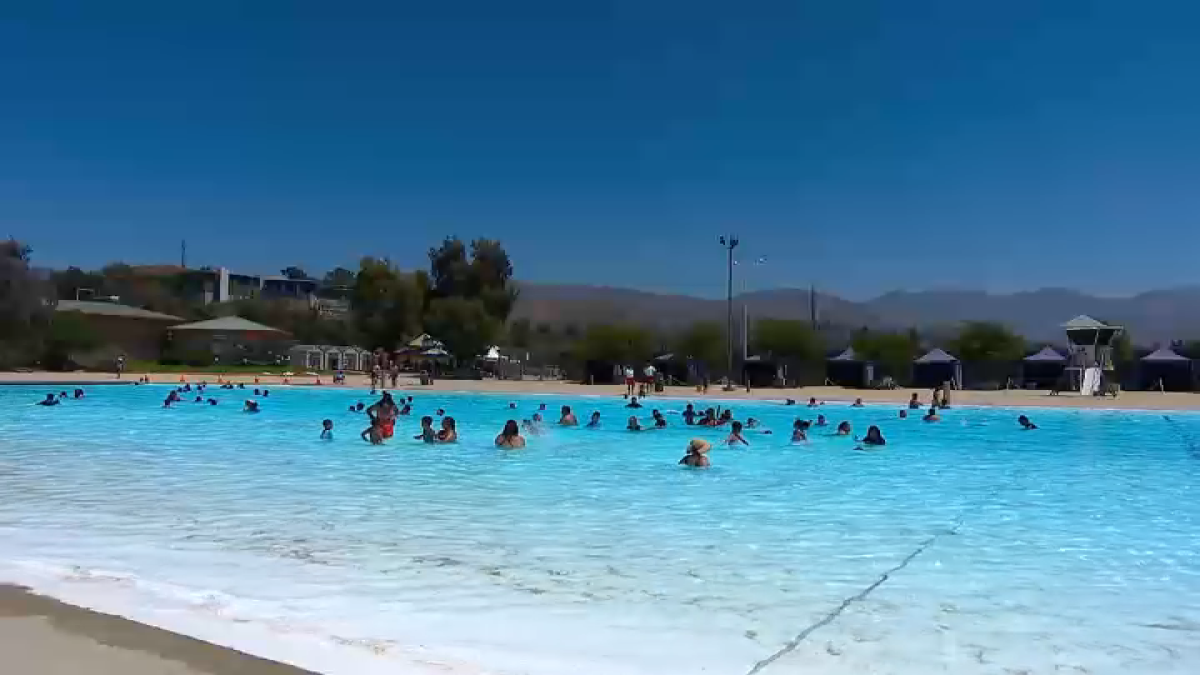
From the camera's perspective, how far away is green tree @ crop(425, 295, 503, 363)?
189 ft

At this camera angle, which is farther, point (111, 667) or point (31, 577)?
point (31, 577)

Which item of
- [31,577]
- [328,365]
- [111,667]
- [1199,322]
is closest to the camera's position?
[111,667]

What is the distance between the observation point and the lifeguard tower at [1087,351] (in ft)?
142

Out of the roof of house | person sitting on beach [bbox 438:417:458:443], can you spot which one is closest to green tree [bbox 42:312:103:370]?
the roof of house

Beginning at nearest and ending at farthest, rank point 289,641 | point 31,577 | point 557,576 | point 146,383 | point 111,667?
point 111,667 < point 289,641 < point 31,577 < point 557,576 < point 146,383

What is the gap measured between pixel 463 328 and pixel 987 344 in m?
28.5

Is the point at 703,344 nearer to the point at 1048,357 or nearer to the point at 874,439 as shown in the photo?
the point at 1048,357

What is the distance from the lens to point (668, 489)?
42.5 feet

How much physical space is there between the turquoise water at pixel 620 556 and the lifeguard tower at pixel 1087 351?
2758 cm

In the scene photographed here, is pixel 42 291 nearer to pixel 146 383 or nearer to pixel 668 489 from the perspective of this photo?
pixel 146 383

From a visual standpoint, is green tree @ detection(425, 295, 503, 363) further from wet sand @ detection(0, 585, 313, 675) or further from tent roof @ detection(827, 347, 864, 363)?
wet sand @ detection(0, 585, 313, 675)

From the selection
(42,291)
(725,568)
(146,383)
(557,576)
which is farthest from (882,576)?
(42,291)

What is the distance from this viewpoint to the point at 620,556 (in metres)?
8.41

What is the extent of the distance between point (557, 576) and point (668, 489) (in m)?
5.53
